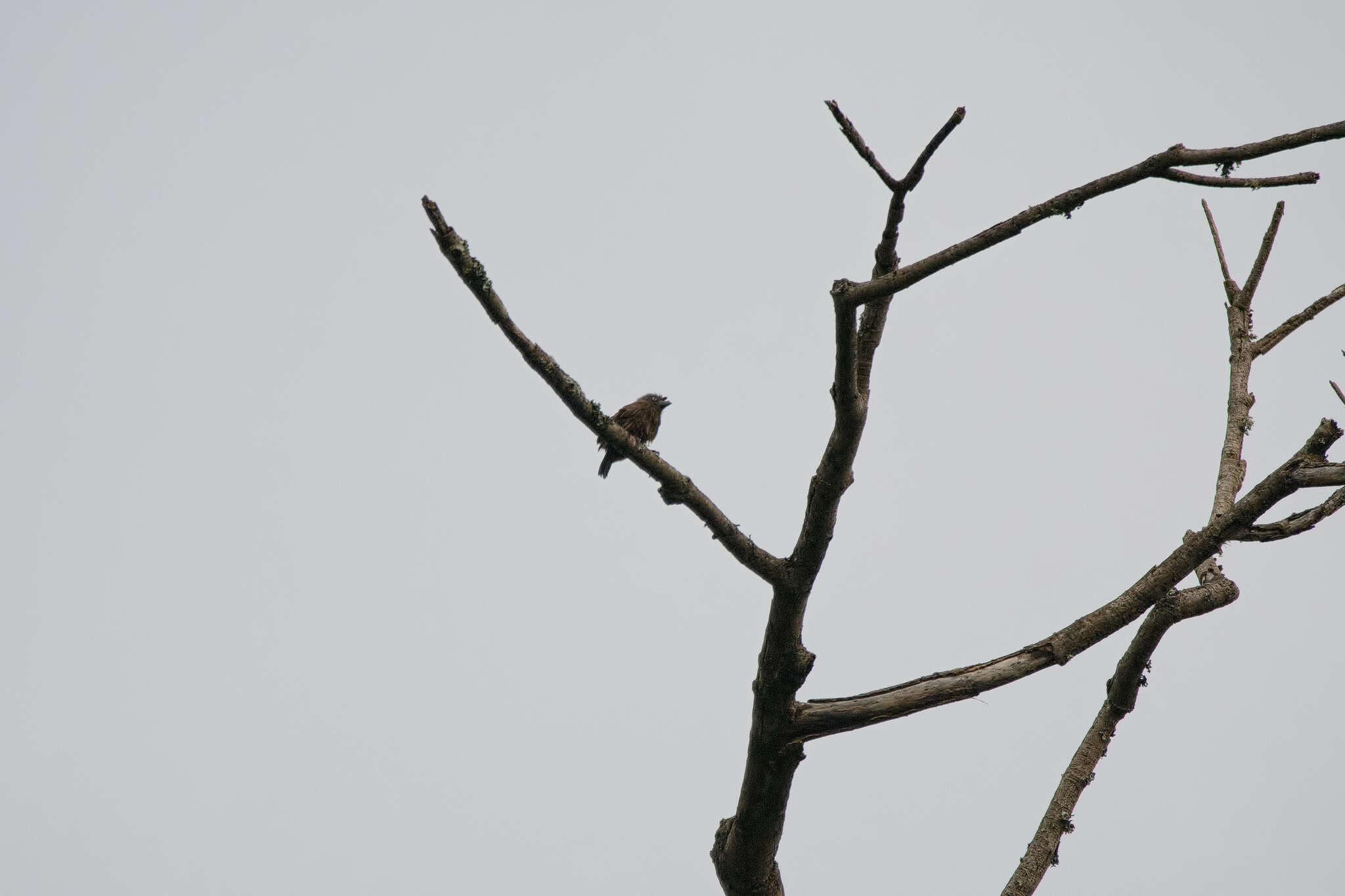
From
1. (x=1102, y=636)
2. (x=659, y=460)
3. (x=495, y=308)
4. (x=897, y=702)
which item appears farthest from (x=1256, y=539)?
(x=495, y=308)

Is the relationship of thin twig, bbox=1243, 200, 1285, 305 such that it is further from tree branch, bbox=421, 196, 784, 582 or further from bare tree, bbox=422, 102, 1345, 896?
tree branch, bbox=421, 196, 784, 582

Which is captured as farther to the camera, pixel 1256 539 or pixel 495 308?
pixel 1256 539

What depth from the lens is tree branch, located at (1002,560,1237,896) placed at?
14.6 feet

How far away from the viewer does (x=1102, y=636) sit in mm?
3877

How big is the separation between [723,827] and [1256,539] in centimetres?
263

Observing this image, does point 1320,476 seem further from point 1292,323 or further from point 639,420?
point 639,420

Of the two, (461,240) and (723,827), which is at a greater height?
(461,240)

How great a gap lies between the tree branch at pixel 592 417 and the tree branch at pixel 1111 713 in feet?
5.90

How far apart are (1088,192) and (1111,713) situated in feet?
8.88

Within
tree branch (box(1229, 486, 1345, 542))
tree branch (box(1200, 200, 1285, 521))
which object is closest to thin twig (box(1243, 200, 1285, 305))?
tree branch (box(1200, 200, 1285, 521))

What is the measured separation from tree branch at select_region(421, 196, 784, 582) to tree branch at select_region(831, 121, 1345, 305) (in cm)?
118

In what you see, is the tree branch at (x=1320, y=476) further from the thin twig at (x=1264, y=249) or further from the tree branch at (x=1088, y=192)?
the thin twig at (x=1264, y=249)

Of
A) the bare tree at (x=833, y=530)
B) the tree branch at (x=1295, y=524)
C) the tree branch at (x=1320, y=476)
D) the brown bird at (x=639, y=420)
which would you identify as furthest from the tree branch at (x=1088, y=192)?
the brown bird at (x=639, y=420)

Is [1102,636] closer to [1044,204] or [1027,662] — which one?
[1027,662]
